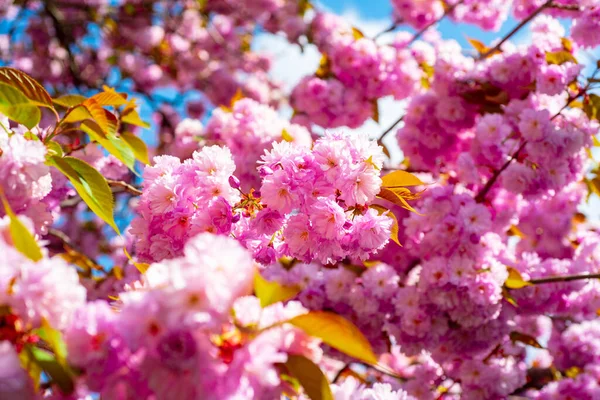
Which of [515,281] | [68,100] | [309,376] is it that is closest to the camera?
[309,376]

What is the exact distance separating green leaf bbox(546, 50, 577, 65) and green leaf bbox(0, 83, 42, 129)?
2.34 meters

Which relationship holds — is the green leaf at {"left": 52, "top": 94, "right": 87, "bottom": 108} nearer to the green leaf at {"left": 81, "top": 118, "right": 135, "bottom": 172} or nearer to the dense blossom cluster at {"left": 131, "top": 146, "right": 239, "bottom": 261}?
the green leaf at {"left": 81, "top": 118, "right": 135, "bottom": 172}

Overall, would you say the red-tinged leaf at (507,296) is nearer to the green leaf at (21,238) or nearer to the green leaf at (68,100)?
the green leaf at (68,100)

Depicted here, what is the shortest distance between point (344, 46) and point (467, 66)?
2.93 feet

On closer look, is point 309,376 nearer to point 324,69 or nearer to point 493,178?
point 493,178

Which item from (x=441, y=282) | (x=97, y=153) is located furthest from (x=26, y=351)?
(x=441, y=282)

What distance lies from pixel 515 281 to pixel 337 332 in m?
1.67

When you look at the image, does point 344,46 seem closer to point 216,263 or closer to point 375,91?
point 375,91

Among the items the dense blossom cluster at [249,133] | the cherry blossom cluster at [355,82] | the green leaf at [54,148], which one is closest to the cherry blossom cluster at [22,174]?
the green leaf at [54,148]

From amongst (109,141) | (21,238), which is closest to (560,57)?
(109,141)

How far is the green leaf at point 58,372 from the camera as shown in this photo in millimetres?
779

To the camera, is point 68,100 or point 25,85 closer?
point 25,85

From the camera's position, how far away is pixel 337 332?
0.87 m

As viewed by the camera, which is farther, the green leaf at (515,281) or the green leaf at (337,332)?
the green leaf at (515,281)
